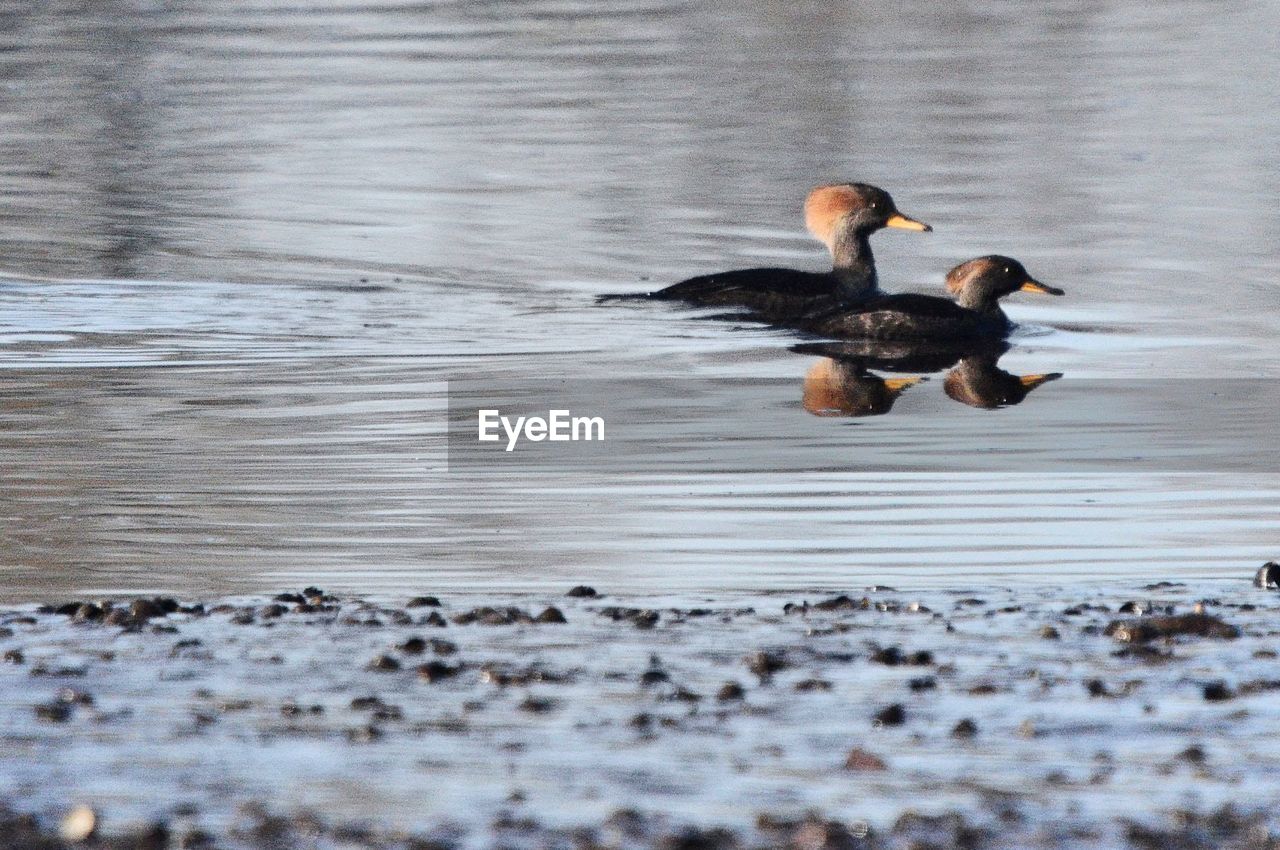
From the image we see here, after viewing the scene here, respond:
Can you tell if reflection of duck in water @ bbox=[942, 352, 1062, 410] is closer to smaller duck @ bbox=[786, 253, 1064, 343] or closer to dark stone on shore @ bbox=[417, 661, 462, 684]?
smaller duck @ bbox=[786, 253, 1064, 343]

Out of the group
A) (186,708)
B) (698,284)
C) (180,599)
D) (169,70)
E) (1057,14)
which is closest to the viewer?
(186,708)

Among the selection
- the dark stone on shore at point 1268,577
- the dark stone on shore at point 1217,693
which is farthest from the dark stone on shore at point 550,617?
the dark stone on shore at point 1268,577

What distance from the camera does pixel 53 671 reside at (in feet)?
22.1

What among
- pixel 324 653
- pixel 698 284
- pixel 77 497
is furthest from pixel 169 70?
pixel 324 653

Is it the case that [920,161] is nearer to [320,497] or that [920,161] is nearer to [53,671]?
[320,497]

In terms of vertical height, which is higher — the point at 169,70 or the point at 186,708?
the point at 169,70

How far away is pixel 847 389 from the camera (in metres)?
13.8

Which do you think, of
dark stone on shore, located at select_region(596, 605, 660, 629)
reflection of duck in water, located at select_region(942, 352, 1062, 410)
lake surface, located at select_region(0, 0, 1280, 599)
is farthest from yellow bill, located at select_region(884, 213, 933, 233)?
dark stone on shore, located at select_region(596, 605, 660, 629)

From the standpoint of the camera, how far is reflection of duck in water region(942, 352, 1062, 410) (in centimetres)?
1337

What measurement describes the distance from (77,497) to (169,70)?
95.9 feet

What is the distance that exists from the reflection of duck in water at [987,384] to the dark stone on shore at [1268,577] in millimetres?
4827

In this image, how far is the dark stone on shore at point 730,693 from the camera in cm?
653

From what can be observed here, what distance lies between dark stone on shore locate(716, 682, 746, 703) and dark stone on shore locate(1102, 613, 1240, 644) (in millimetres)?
1273

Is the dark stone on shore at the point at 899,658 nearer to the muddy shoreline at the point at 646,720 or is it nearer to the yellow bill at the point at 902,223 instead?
the muddy shoreline at the point at 646,720
